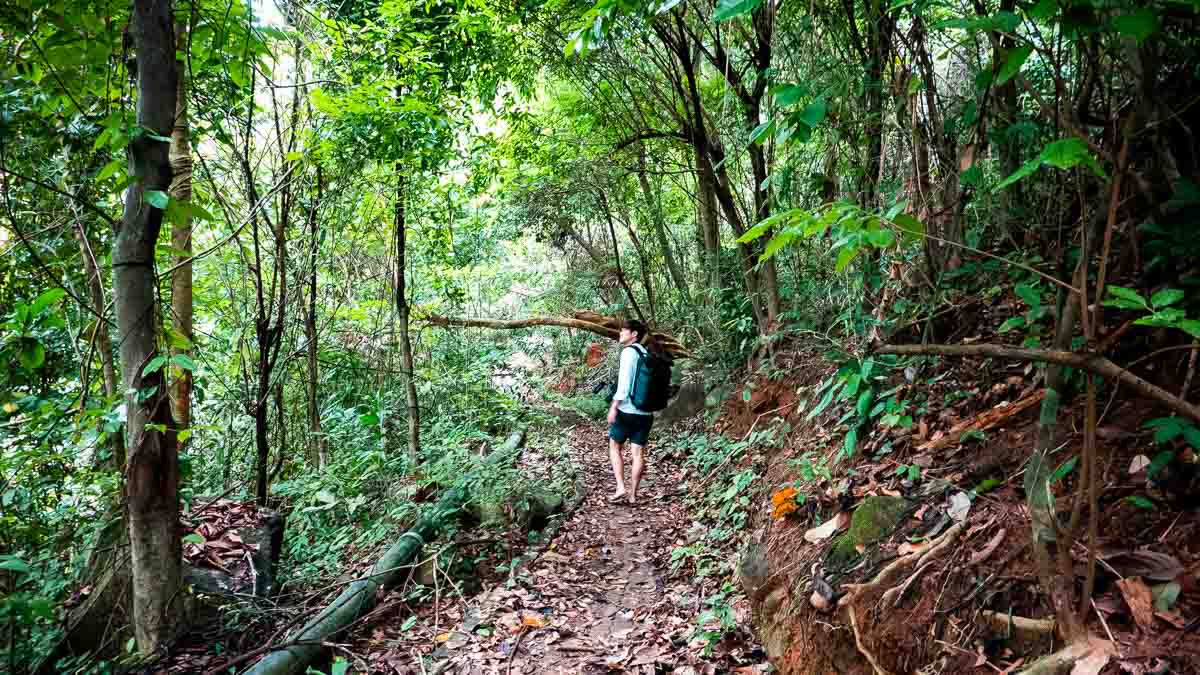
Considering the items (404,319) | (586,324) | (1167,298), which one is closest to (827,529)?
(1167,298)

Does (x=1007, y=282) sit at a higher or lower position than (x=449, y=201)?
lower

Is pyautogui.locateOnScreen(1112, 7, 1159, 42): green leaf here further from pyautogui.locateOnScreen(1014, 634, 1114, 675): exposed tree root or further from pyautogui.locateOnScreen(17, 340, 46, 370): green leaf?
pyautogui.locateOnScreen(17, 340, 46, 370): green leaf

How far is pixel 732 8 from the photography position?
1.84 m

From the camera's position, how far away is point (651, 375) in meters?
6.34

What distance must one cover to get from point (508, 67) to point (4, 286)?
18.2 ft

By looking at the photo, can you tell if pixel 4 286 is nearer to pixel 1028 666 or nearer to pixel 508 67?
pixel 508 67

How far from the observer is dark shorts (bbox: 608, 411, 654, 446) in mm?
6422

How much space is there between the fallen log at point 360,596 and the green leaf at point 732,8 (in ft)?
13.4

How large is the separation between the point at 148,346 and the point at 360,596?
8.14ft

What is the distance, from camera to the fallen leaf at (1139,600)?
6.06 ft

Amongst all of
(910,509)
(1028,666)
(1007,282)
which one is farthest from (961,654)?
(1007,282)

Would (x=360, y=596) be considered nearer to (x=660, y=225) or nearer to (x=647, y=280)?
(x=660, y=225)

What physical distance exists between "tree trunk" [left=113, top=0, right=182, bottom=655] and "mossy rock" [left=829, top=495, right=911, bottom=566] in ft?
11.4

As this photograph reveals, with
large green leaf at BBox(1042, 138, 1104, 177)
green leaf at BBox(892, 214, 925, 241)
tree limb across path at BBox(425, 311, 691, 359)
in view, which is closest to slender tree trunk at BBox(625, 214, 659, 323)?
tree limb across path at BBox(425, 311, 691, 359)
